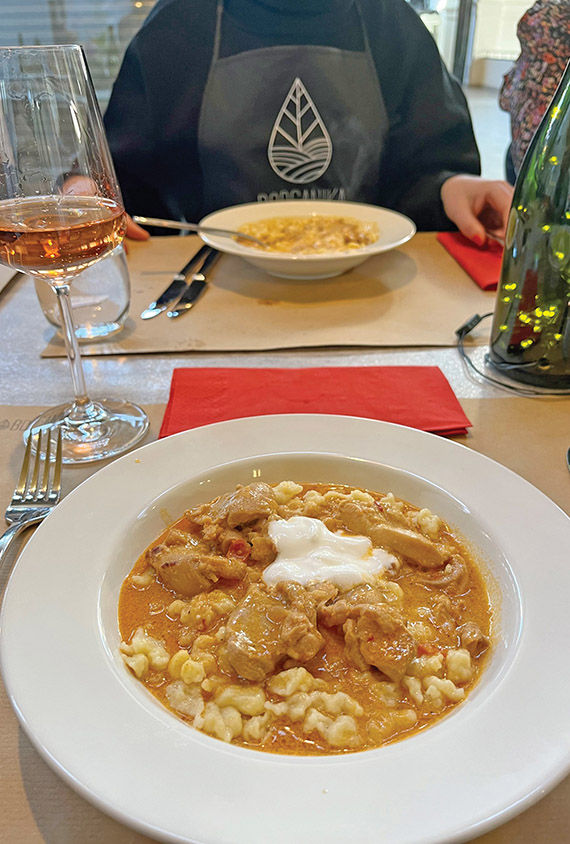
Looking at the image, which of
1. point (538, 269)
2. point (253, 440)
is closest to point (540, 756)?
point (253, 440)

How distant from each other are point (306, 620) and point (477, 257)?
1691 millimetres

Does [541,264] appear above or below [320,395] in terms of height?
above

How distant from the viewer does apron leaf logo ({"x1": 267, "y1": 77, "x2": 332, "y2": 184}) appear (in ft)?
9.29

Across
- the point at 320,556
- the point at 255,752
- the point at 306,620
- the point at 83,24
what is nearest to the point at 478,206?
the point at 320,556

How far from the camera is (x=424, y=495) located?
1077mm

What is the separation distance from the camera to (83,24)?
5.69 metres

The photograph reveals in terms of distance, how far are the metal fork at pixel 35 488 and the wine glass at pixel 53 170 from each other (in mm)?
64

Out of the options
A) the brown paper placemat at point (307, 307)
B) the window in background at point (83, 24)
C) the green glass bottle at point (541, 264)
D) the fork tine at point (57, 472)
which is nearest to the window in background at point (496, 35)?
the window in background at point (83, 24)

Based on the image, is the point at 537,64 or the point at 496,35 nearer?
the point at 537,64

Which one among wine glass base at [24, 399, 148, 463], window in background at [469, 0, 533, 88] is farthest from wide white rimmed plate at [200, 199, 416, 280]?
window in background at [469, 0, 533, 88]

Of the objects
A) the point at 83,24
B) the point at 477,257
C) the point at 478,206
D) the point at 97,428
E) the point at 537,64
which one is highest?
the point at 83,24

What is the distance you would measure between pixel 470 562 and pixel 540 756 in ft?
1.20

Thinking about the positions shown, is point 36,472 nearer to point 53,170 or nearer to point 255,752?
point 53,170

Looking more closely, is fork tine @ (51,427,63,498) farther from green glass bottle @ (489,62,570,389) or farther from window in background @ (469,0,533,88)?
window in background @ (469,0,533,88)
